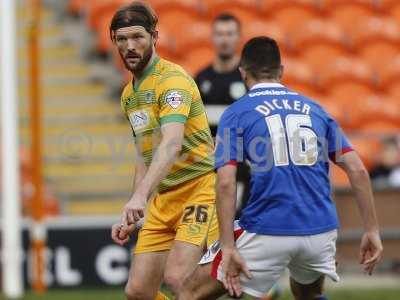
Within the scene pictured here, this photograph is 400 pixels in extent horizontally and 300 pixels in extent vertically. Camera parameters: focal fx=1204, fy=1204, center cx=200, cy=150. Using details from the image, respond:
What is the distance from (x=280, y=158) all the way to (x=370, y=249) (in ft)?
2.37

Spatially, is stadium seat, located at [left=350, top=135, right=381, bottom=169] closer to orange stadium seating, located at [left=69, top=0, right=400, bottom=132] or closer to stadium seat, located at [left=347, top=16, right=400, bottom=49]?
orange stadium seating, located at [left=69, top=0, right=400, bottom=132]

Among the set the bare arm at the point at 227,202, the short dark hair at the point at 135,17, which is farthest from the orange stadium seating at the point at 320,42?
the bare arm at the point at 227,202

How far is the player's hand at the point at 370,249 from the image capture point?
20.9 ft

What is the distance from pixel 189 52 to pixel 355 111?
2322 mm

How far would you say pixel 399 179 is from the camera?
13555mm

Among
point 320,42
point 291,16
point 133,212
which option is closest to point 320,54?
point 320,42

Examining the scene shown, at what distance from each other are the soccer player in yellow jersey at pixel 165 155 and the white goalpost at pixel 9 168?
14.4 ft

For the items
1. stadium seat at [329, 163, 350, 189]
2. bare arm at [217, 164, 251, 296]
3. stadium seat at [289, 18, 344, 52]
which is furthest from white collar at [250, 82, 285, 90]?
stadium seat at [289, 18, 344, 52]

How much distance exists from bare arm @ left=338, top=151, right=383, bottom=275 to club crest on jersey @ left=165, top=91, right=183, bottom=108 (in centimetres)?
108

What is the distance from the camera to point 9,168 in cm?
1191

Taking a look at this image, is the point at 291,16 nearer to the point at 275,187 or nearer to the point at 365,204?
the point at 365,204

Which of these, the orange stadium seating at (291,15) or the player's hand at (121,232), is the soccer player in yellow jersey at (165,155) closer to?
the player's hand at (121,232)

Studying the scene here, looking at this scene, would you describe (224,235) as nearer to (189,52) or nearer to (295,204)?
(295,204)

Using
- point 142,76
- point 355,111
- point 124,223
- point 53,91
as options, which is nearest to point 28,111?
point 53,91
